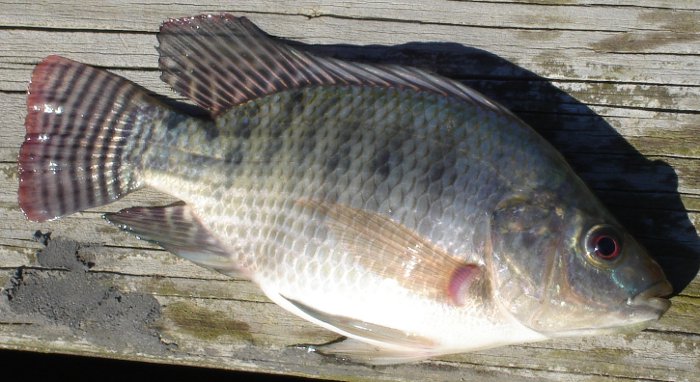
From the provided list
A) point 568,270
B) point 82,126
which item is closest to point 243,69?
point 82,126

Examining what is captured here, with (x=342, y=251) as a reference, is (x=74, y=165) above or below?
above

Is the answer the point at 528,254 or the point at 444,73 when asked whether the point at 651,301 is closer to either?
the point at 528,254

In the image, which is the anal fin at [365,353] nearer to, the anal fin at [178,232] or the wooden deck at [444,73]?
the wooden deck at [444,73]

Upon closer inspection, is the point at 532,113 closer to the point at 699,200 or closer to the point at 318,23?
the point at 699,200

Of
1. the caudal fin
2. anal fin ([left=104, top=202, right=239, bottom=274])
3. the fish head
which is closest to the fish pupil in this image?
the fish head

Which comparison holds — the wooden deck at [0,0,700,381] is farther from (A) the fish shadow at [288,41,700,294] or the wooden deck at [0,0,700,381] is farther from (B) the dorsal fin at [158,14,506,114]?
(B) the dorsal fin at [158,14,506,114]

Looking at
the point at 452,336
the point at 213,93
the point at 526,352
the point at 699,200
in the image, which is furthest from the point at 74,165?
the point at 699,200
